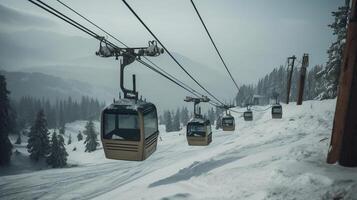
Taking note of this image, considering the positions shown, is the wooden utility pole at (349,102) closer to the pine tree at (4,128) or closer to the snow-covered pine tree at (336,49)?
the snow-covered pine tree at (336,49)

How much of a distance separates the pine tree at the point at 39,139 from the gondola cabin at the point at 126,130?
168 feet

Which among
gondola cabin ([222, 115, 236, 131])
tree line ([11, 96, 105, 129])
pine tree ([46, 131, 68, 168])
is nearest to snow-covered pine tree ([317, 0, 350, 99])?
gondola cabin ([222, 115, 236, 131])

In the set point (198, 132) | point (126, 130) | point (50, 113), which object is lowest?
point (50, 113)

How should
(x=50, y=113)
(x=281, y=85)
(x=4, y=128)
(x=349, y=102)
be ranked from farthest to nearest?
(x=50, y=113), (x=281, y=85), (x=4, y=128), (x=349, y=102)

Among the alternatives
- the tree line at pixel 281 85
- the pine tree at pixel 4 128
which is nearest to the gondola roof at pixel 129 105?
the pine tree at pixel 4 128

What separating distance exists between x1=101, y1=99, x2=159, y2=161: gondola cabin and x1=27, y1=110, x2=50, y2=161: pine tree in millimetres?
51165

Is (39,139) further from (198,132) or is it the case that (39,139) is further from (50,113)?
(50,113)

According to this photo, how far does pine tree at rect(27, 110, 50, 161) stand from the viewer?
55938mm

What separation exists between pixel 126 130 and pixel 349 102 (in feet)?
25.3

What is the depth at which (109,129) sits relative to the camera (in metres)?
11.0

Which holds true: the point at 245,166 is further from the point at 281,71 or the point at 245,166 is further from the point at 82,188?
the point at 281,71

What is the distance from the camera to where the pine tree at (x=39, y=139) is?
55.9 metres

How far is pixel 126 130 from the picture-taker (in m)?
10.9

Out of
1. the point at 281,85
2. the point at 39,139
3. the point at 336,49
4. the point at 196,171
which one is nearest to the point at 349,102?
the point at 196,171
